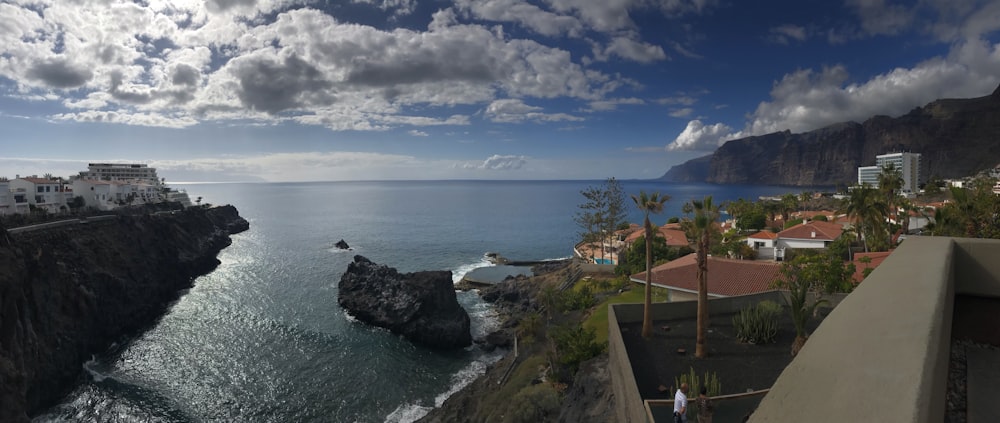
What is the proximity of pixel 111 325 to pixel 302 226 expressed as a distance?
88425 mm

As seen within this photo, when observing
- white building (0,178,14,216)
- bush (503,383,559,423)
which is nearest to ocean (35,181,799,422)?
bush (503,383,559,423)

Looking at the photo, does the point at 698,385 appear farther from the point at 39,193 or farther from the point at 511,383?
the point at 39,193

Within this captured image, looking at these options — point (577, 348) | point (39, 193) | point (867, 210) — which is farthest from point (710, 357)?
point (39, 193)

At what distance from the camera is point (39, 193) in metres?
76.4

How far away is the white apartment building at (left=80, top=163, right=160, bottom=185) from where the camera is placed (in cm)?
13470

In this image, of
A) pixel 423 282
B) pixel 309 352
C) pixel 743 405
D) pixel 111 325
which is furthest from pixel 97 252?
pixel 743 405

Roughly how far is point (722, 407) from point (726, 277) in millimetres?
18595

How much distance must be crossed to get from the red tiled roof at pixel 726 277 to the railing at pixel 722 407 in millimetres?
15537

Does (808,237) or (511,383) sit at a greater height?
(808,237)

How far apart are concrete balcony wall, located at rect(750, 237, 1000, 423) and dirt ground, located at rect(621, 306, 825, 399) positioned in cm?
900

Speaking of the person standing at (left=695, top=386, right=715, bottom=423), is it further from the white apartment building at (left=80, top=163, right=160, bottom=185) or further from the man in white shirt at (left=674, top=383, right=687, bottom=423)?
the white apartment building at (left=80, top=163, right=160, bottom=185)

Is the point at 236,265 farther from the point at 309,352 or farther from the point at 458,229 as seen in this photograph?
the point at 458,229

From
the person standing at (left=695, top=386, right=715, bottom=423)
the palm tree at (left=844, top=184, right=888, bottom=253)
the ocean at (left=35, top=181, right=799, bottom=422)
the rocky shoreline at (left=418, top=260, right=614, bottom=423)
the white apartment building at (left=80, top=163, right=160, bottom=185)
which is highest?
the white apartment building at (left=80, top=163, right=160, bottom=185)

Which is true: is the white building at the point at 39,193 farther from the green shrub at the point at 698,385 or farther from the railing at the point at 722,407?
the railing at the point at 722,407
